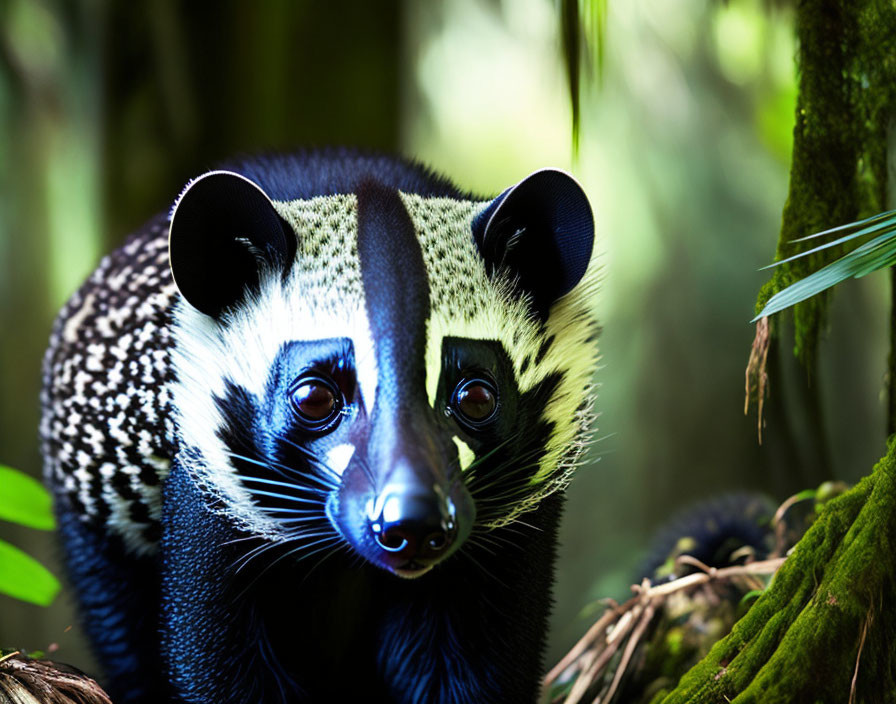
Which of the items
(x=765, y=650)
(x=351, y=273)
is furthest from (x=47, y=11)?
(x=765, y=650)

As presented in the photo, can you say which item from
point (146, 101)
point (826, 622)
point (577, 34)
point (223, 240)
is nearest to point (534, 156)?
point (146, 101)

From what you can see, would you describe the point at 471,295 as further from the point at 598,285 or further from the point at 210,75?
the point at 210,75

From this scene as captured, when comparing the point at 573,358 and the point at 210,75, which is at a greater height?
the point at 210,75

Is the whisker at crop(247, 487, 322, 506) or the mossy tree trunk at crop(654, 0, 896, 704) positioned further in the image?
the whisker at crop(247, 487, 322, 506)

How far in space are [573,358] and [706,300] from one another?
3089 mm

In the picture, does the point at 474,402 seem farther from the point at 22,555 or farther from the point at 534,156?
the point at 534,156

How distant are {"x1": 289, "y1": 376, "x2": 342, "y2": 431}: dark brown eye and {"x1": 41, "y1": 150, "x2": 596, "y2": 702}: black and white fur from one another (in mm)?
21

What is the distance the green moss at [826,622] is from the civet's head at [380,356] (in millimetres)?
478

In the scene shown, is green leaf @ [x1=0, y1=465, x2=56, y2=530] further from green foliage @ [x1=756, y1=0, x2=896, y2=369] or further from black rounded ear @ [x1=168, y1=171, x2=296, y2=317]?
green foliage @ [x1=756, y1=0, x2=896, y2=369]

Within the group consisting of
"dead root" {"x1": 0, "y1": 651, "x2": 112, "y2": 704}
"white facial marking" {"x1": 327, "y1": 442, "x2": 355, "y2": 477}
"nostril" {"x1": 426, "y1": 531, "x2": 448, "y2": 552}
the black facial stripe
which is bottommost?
"dead root" {"x1": 0, "y1": 651, "x2": 112, "y2": 704}

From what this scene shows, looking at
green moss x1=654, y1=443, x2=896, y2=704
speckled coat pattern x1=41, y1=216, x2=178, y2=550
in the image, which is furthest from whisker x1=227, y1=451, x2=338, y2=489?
green moss x1=654, y1=443, x2=896, y2=704

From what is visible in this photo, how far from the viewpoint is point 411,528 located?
138cm

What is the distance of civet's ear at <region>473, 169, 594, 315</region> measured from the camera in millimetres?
1794

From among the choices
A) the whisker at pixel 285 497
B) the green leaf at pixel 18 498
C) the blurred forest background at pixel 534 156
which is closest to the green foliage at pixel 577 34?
the whisker at pixel 285 497
